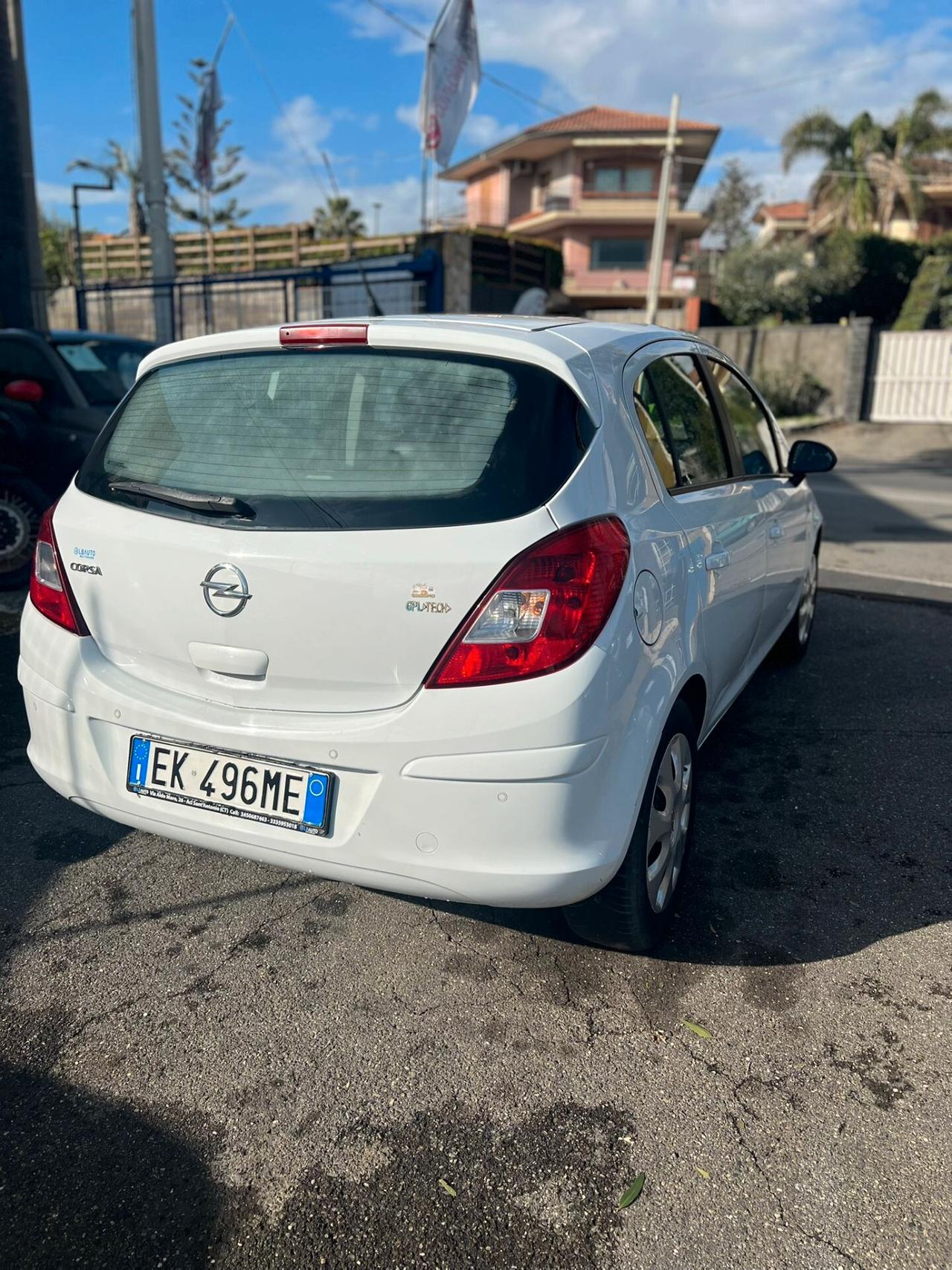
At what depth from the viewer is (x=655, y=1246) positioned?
6.11 ft

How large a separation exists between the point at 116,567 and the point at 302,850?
885 millimetres

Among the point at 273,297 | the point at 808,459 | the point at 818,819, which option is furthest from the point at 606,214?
the point at 818,819

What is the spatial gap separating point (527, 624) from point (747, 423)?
121 inches

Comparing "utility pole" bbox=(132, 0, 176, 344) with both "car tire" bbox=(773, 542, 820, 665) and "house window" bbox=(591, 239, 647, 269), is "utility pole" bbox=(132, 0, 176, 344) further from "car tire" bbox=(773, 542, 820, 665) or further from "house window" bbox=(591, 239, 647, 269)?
"house window" bbox=(591, 239, 647, 269)

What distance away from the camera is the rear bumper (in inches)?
86.7

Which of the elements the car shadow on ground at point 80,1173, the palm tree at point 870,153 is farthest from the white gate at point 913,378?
the car shadow on ground at point 80,1173

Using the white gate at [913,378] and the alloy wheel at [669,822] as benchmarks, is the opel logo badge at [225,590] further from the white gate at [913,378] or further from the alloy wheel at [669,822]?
the white gate at [913,378]

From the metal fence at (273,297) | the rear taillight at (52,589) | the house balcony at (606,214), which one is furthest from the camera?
the house balcony at (606,214)

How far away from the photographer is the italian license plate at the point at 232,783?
2389 mm

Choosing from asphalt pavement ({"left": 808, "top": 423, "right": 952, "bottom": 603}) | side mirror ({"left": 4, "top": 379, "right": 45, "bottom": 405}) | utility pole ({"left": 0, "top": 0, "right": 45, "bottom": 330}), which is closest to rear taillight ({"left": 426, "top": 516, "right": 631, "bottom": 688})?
side mirror ({"left": 4, "top": 379, "right": 45, "bottom": 405})

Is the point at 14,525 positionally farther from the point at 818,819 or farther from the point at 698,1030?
the point at 698,1030

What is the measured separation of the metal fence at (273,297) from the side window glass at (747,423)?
931cm

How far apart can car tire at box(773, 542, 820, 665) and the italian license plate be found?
3193 mm

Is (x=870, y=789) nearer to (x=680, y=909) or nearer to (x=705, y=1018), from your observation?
(x=680, y=909)
